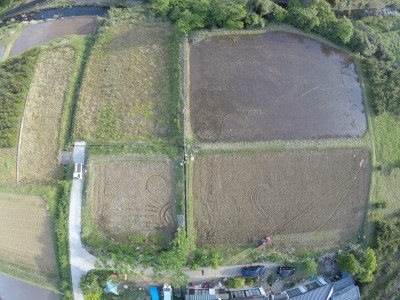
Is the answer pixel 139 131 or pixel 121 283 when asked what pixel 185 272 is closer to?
pixel 121 283

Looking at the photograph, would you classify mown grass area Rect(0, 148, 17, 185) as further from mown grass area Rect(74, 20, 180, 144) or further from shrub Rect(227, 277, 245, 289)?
shrub Rect(227, 277, 245, 289)

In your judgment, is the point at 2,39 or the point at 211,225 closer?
the point at 211,225

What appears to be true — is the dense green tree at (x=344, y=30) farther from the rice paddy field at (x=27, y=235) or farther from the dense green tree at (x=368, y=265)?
the rice paddy field at (x=27, y=235)

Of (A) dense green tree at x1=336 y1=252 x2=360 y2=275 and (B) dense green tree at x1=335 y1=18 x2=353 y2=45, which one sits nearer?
(A) dense green tree at x1=336 y1=252 x2=360 y2=275

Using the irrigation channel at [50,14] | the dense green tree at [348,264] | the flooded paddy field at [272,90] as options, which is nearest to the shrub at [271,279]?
the dense green tree at [348,264]

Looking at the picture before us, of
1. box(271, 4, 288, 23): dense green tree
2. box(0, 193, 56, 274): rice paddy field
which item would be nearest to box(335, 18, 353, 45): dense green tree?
box(271, 4, 288, 23): dense green tree

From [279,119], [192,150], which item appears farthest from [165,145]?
[279,119]

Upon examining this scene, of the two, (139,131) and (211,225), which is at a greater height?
(139,131)

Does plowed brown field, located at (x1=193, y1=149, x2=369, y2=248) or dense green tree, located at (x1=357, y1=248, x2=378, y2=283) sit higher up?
plowed brown field, located at (x1=193, y1=149, x2=369, y2=248)
